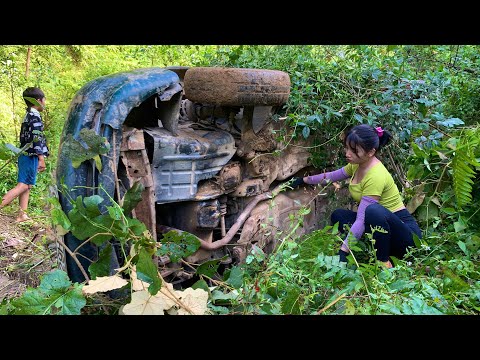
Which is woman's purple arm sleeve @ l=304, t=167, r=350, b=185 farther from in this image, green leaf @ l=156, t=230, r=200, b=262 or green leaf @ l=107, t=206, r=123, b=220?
green leaf @ l=107, t=206, r=123, b=220

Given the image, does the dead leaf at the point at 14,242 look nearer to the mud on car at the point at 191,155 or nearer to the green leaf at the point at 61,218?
the mud on car at the point at 191,155

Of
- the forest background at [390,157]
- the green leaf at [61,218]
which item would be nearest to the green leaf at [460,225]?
the forest background at [390,157]

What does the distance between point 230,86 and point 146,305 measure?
1.83 metres

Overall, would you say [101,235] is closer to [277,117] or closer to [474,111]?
[277,117]

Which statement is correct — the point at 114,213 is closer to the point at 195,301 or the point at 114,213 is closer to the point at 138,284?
the point at 138,284

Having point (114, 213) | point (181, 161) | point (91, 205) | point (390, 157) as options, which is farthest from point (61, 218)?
point (390, 157)

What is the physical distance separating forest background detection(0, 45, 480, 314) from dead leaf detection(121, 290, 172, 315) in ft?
1.01

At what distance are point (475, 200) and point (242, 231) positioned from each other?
1557 millimetres

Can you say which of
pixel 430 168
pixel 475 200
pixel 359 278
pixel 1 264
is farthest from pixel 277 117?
pixel 1 264

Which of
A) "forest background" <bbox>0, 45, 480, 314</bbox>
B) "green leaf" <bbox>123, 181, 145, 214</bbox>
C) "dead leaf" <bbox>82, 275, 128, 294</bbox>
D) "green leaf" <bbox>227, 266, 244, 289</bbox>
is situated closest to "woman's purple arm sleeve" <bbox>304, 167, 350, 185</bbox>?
"forest background" <bbox>0, 45, 480, 314</bbox>

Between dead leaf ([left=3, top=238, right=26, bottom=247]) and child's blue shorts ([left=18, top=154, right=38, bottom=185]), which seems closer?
dead leaf ([left=3, top=238, right=26, bottom=247])

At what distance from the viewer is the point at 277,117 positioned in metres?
4.01

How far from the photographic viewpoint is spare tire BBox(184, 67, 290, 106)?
3.33 meters

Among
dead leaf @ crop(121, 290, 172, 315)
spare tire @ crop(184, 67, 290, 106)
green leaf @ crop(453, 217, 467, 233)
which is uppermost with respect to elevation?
spare tire @ crop(184, 67, 290, 106)
